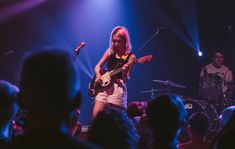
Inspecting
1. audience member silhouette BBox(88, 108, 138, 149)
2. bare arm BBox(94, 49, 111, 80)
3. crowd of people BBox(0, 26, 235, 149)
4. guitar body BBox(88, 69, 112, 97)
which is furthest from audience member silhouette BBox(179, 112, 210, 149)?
bare arm BBox(94, 49, 111, 80)

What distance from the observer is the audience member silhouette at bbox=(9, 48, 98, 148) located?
5.11 ft

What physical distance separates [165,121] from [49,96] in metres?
1.31

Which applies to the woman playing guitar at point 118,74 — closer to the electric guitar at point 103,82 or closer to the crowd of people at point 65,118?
the electric guitar at point 103,82

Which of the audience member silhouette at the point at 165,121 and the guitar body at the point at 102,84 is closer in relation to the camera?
the audience member silhouette at the point at 165,121

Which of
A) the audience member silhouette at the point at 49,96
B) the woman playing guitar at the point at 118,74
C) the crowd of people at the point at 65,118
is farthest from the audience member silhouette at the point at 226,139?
the woman playing guitar at the point at 118,74

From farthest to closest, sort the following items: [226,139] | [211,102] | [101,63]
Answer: [211,102], [101,63], [226,139]

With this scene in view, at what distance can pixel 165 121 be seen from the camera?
108 inches

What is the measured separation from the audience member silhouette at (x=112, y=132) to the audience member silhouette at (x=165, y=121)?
0.47m

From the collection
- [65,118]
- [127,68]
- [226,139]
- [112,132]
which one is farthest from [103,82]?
[65,118]

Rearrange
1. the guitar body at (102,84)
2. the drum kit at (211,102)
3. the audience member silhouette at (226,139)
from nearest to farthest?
the audience member silhouette at (226,139) < the guitar body at (102,84) < the drum kit at (211,102)

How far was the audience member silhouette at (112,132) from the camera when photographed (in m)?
2.23

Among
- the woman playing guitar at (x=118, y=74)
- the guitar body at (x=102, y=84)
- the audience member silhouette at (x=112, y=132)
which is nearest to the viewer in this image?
the audience member silhouette at (x=112, y=132)

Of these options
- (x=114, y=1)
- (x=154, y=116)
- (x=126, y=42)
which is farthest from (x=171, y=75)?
(x=154, y=116)

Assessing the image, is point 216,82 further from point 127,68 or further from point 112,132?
point 112,132
